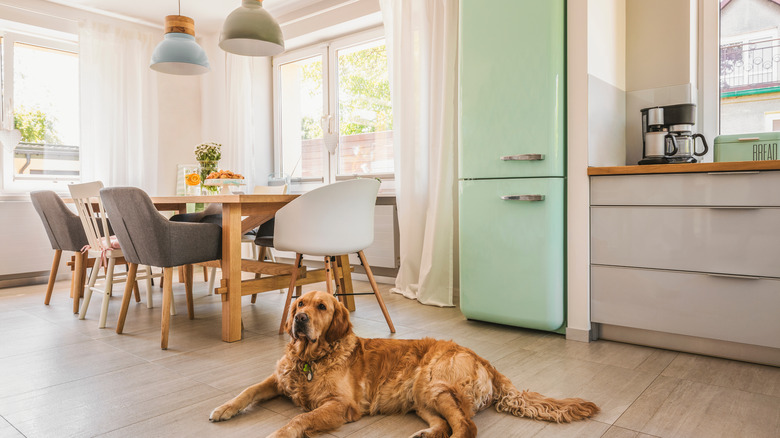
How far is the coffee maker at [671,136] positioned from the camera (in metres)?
2.51

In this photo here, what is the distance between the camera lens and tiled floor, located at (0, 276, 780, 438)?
5.06 feet

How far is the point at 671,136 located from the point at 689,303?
85cm

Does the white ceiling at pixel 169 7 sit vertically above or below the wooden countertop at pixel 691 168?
above

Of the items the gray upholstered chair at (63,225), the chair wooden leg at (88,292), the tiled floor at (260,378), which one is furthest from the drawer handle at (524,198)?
the gray upholstered chair at (63,225)

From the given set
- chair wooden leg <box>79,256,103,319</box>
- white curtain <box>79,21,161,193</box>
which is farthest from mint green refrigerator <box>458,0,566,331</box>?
white curtain <box>79,21,161,193</box>

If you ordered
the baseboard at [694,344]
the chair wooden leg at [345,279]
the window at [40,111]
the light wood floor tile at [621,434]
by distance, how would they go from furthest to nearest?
the window at [40,111] < the chair wooden leg at [345,279] < the baseboard at [694,344] < the light wood floor tile at [621,434]

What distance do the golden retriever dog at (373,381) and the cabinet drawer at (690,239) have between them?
1.04 m

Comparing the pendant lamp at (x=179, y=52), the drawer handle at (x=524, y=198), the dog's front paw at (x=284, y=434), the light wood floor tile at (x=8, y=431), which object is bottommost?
the light wood floor tile at (x=8, y=431)

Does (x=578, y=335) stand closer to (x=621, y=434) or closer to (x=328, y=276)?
(x=621, y=434)

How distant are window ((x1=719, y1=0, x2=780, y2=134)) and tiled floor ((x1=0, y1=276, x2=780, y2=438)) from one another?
4.28 ft

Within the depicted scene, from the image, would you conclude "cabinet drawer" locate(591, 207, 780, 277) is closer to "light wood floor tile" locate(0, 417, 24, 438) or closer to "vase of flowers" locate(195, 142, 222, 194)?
"light wood floor tile" locate(0, 417, 24, 438)

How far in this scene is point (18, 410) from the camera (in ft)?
5.56

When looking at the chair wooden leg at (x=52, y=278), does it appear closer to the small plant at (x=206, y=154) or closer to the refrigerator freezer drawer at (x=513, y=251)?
the small plant at (x=206, y=154)

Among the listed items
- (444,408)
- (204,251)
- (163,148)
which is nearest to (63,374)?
(204,251)
